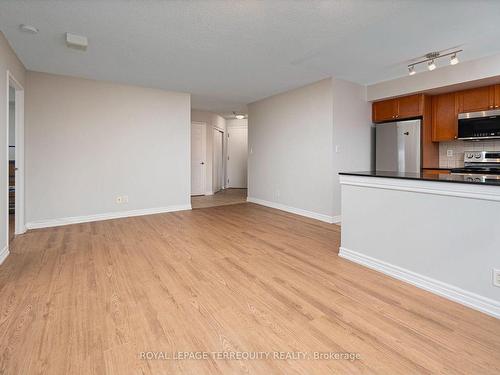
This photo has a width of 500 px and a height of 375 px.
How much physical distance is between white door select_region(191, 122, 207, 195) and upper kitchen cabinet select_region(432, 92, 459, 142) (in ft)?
17.7

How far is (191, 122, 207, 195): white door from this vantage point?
743cm

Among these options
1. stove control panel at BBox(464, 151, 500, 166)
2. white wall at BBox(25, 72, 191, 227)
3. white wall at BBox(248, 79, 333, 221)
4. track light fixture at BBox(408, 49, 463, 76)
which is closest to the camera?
track light fixture at BBox(408, 49, 463, 76)

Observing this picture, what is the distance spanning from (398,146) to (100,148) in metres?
5.03

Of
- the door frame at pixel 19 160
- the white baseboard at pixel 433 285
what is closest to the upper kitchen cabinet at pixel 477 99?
the white baseboard at pixel 433 285

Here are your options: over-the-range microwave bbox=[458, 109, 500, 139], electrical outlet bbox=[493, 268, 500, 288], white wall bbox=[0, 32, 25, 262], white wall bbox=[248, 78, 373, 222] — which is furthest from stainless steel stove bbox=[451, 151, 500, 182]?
white wall bbox=[0, 32, 25, 262]

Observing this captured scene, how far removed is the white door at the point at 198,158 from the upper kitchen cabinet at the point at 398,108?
4483 millimetres

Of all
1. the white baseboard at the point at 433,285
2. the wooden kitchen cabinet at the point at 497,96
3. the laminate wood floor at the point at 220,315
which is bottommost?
the laminate wood floor at the point at 220,315

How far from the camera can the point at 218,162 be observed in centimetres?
870

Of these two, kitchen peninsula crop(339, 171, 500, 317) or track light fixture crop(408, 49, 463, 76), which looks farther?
track light fixture crop(408, 49, 463, 76)

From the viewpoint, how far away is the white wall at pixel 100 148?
158 inches

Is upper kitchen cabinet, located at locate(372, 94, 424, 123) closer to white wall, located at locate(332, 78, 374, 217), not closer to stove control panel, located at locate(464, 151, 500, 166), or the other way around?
white wall, located at locate(332, 78, 374, 217)

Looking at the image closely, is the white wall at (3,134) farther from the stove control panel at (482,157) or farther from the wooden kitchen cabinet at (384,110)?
the stove control panel at (482,157)

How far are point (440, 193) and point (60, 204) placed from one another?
4922 millimetres

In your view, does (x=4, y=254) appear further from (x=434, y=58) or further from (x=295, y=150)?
(x=434, y=58)
